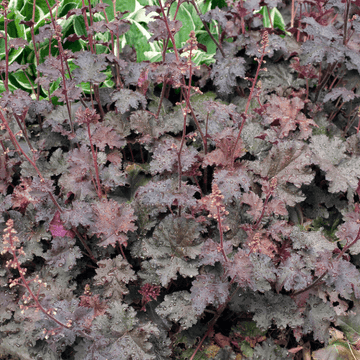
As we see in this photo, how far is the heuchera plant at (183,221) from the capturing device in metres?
1.64

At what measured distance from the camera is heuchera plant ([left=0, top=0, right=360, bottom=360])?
64.4 inches

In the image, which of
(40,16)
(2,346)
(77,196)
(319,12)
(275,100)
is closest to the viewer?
(2,346)

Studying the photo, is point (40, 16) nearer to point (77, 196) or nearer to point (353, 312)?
point (77, 196)

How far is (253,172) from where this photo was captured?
213cm

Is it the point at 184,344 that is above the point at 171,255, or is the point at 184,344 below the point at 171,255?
below

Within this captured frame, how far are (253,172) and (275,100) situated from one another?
0.57 metres

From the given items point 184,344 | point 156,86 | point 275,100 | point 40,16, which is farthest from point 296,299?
point 40,16

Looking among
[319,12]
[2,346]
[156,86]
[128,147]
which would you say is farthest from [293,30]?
[2,346]

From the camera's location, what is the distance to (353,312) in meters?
1.86

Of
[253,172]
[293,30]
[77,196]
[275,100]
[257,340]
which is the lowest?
[257,340]

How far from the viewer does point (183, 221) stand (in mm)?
1803

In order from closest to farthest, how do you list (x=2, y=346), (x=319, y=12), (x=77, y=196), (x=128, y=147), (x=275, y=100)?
1. (x=2, y=346)
2. (x=77, y=196)
3. (x=275, y=100)
4. (x=128, y=147)
5. (x=319, y=12)

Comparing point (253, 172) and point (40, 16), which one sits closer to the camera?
point (253, 172)

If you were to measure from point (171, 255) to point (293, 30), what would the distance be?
1.99m
